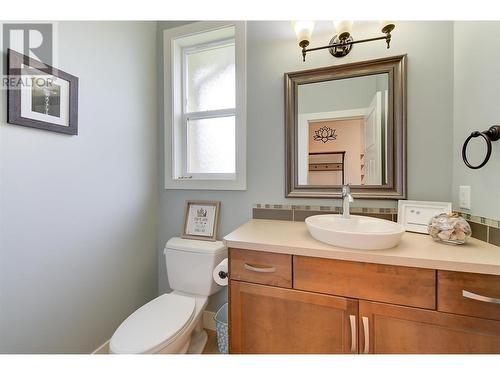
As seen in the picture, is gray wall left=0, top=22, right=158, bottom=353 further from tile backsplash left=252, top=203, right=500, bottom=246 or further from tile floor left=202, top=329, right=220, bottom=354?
tile backsplash left=252, top=203, right=500, bottom=246

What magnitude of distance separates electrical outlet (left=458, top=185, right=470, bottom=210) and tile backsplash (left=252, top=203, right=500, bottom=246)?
45 millimetres

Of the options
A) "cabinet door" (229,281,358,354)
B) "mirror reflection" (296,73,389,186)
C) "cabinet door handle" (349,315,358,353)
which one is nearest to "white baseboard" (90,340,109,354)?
"cabinet door" (229,281,358,354)

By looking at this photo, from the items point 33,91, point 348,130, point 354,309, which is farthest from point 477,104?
point 33,91

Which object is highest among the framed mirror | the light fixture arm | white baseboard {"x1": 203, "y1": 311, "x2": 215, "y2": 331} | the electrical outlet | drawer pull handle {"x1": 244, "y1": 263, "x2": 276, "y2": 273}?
the light fixture arm

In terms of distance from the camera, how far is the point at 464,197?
107 cm

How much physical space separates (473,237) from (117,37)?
7.66ft

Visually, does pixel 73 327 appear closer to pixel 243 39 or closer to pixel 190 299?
pixel 190 299

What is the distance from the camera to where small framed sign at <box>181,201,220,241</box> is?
1611 millimetres

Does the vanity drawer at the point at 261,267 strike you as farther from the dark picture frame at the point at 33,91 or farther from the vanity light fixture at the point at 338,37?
the vanity light fixture at the point at 338,37

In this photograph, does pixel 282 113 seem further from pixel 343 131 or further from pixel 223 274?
pixel 223 274

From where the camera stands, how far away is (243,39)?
1520mm

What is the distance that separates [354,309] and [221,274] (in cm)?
79

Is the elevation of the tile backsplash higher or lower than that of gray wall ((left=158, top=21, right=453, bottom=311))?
lower
